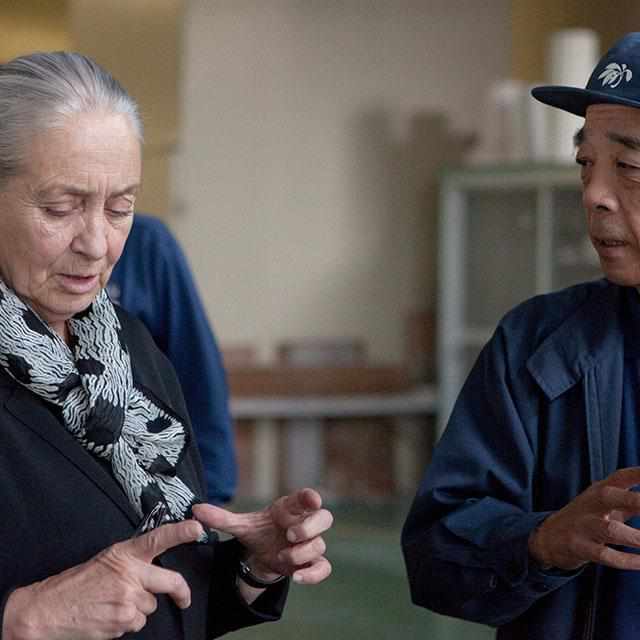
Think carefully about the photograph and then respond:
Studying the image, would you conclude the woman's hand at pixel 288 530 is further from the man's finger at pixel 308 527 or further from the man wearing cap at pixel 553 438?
the man wearing cap at pixel 553 438

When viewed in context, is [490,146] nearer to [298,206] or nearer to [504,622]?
[298,206]

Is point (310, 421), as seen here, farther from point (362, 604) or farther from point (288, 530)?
point (288, 530)

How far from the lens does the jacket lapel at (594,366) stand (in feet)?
6.27

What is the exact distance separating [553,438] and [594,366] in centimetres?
12

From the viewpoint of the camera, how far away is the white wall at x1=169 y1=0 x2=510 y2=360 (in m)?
8.51

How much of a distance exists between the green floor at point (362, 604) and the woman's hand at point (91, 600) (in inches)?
141

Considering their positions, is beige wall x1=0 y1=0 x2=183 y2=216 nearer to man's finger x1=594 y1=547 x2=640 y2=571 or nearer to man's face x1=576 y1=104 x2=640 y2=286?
man's face x1=576 y1=104 x2=640 y2=286

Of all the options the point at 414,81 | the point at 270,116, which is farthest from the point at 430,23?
the point at 270,116

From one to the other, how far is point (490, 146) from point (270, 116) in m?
1.51

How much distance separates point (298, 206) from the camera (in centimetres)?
869

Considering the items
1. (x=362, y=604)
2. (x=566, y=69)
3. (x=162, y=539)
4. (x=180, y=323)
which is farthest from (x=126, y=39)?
(x=162, y=539)

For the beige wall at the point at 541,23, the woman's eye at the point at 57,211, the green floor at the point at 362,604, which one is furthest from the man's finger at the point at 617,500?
the beige wall at the point at 541,23

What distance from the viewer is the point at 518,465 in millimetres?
1938

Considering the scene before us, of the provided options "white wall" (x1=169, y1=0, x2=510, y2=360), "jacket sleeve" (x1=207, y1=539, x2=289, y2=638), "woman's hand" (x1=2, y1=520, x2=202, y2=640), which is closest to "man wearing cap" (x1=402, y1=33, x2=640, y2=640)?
"jacket sleeve" (x1=207, y1=539, x2=289, y2=638)
